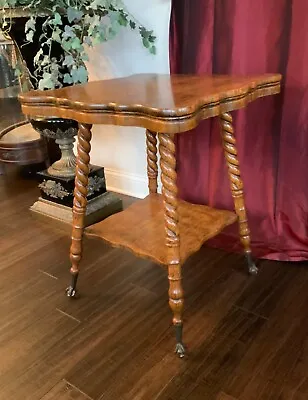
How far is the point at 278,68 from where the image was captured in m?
1.34

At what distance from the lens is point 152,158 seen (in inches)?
58.4

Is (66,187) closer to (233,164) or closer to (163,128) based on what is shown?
(233,164)

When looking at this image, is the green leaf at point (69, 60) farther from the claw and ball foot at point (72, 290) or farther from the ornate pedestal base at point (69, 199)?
the claw and ball foot at point (72, 290)

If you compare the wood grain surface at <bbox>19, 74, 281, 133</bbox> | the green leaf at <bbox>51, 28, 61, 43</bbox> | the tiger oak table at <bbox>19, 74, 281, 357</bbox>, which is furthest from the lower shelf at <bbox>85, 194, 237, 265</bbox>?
the green leaf at <bbox>51, 28, 61, 43</bbox>

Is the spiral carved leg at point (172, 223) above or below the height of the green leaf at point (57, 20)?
below

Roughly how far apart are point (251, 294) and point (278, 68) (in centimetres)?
72

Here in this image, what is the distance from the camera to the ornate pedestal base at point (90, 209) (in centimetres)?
179

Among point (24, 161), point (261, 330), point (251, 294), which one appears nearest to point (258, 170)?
point (251, 294)

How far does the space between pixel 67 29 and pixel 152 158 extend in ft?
1.75

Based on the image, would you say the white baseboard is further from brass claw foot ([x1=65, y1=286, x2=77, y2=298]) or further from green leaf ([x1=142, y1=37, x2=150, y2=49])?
brass claw foot ([x1=65, y1=286, x2=77, y2=298])

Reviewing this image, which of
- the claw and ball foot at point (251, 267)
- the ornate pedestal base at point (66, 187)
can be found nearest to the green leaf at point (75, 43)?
the ornate pedestal base at point (66, 187)

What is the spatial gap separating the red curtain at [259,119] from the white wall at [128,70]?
0.51ft

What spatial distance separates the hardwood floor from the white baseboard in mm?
452

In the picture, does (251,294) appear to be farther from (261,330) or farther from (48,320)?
(48,320)
